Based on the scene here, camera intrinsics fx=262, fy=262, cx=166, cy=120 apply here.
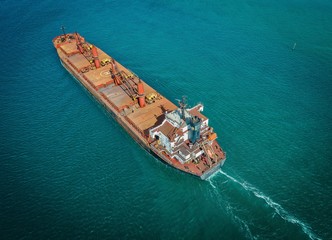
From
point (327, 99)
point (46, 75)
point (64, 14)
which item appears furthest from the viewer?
point (64, 14)

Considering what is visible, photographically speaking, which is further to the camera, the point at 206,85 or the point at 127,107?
the point at 206,85

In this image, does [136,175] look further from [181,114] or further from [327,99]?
[327,99]

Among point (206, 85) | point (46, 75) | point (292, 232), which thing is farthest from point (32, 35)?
point (292, 232)

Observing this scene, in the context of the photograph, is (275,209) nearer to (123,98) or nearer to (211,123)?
(211,123)

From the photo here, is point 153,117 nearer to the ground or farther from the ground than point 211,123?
farther from the ground

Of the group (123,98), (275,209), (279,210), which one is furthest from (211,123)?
(279,210)

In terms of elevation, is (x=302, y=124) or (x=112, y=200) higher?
(x=302, y=124)

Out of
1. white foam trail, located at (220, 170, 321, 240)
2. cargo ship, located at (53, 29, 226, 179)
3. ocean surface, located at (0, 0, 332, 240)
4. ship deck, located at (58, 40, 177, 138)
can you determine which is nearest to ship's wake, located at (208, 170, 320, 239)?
white foam trail, located at (220, 170, 321, 240)
